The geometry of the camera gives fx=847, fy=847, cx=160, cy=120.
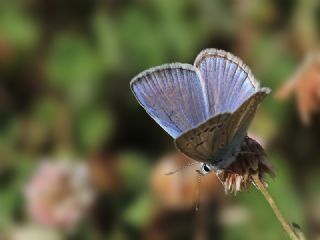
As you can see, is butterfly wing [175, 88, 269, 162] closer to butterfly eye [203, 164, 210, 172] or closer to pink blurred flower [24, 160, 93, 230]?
butterfly eye [203, 164, 210, 172]

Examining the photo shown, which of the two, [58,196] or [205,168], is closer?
[205,168]

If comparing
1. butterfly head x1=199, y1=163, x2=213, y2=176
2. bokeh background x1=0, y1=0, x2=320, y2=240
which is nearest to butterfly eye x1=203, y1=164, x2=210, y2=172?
butterfly head x1=199, y1=163, x2=213, y2=176

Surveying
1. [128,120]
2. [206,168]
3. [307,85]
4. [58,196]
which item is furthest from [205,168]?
[128,120]

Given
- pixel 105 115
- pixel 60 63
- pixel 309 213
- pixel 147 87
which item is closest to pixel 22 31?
pixel 60 63

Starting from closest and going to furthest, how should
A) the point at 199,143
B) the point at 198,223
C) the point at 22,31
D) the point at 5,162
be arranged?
the point at 199,143
the point at 198,223
the point at 5,162
the point at 22,31

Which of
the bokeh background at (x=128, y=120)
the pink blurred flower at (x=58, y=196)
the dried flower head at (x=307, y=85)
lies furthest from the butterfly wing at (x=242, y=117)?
the pink blurred flower at (x=58, y=196)

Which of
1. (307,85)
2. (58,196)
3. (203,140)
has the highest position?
(203,140)

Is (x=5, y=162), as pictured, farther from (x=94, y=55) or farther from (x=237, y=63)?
(x=237, y=63)

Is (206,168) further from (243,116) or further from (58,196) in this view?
(58,196)
